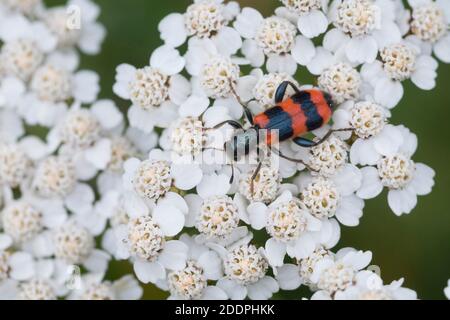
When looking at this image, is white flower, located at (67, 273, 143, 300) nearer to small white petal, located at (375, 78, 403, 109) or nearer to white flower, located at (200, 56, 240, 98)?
white flower, located at (200, 56, 240, 98)

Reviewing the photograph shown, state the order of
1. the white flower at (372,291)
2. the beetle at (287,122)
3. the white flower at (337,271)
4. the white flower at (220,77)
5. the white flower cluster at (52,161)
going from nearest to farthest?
the white flower at (372,291) → the white flower at (337,271) → the beetle at (287,122) → the white flower at (220,77) → the white flower cluster at (52,161)

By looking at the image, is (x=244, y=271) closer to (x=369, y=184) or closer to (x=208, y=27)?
(x=369, y=184)

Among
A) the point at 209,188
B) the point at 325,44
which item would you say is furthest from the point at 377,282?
the point at 325,44

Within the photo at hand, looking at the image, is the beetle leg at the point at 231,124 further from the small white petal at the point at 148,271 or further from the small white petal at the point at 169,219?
the small white petal at the point at 148,271

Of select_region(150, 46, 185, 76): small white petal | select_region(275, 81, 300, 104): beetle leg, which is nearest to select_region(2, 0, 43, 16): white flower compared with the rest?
select_region(150, 46, 185, 76): small white petal

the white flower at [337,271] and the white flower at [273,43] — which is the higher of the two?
the white flower at [273,43]

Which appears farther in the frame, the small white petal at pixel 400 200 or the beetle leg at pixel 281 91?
the small white petal at pixel 400 200

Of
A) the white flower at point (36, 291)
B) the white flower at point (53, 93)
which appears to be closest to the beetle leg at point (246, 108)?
the white flower at point (53, 93)
